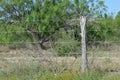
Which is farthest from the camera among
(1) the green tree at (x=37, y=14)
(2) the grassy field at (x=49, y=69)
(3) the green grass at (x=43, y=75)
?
(1) the green tree at (x=37, y=14)

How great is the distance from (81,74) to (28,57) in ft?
7.52

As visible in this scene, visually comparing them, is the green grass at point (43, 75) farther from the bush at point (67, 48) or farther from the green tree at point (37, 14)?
the green tree at point (37, 14)

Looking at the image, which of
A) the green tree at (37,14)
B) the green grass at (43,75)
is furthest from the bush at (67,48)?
the green tree at (37,14)

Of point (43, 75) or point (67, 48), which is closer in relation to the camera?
point (43, 75)

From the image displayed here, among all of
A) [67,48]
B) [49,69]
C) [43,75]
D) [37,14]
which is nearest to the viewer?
[43,75]

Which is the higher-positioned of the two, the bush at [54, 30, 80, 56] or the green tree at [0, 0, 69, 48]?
the green tree at [0, 0, 69, 48]

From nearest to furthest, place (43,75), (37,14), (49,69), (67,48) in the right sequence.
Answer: (43,75)
(49,69)
(67,48)
(37,14)

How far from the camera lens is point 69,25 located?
2334cm

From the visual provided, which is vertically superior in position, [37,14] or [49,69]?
[37,14]

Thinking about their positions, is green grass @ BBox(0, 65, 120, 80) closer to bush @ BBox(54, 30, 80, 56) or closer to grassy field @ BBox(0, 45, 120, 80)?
grassy field @ BBox(0, 45, 120, 80)

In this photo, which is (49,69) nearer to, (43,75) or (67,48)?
(43,75)

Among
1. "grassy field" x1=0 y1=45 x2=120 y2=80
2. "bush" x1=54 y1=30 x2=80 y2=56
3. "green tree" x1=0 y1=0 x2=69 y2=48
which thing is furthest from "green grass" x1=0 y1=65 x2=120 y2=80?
"green tree" x1=0 y1=0 x2=69 y2=48

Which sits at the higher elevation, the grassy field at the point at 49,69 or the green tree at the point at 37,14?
the green tree at the point at 37,14

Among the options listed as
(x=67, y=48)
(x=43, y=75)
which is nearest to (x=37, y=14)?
(x=67, y=48)
